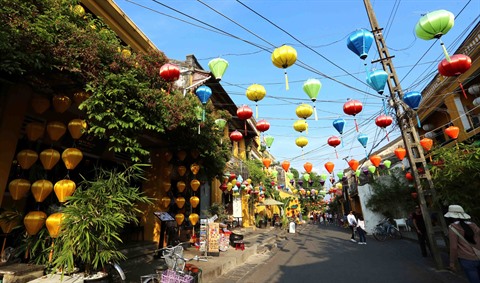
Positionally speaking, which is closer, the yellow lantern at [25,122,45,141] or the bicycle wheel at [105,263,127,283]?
the bicycle wheel at [105,263,127,283]

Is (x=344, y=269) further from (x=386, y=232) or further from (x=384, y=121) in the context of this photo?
(x=386, y=232)

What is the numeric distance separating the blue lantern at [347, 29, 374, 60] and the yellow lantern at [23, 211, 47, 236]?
7.80 meters

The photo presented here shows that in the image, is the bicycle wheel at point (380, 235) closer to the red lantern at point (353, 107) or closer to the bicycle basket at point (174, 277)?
the red lantern at point (353, 107)

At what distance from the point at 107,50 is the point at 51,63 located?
43.0 inches

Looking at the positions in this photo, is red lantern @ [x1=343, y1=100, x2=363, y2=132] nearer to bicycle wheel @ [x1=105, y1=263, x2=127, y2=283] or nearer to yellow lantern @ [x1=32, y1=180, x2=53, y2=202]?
bicycle wheel @ [x1=105, y1=263, x2=127, y2=283]

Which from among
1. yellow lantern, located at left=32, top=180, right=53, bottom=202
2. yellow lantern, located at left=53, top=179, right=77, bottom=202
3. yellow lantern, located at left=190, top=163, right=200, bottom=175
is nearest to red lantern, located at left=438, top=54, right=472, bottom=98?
yellow lantern, located at left=190, top=163, right=200, bottom=175

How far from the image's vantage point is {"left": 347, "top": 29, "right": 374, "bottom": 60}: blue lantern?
625 centimetres

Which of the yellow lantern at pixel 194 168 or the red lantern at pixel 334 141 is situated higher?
the red lantern at pixel 334 141

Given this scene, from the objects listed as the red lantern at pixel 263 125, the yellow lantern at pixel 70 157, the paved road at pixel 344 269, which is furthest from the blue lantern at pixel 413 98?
the yellow lantern at pixel 70 157

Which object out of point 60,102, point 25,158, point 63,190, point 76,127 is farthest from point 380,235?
point 25,158

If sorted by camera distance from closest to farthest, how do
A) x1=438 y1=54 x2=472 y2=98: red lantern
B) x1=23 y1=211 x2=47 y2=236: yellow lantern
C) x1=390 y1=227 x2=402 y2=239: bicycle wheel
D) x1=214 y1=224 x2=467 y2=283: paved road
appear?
x1=23 y1=211 x2=47 y2=236: yellow lantern
x1=438 y1=54 x2=472 y2=98: red lantern
x1=214 y1=224 x2=467 y2=283: paved road
x1=390 y1=227 x2=402 y2=239: bicycle wheel

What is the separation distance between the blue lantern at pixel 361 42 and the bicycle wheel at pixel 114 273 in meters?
7.27

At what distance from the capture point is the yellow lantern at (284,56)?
6160 millimetres

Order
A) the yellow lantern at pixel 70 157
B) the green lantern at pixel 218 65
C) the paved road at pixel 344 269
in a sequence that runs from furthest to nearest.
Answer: the paved road at pixel 344 269
the green lantern at pixel 218 65
the yellow lantern at pixel 70 157
